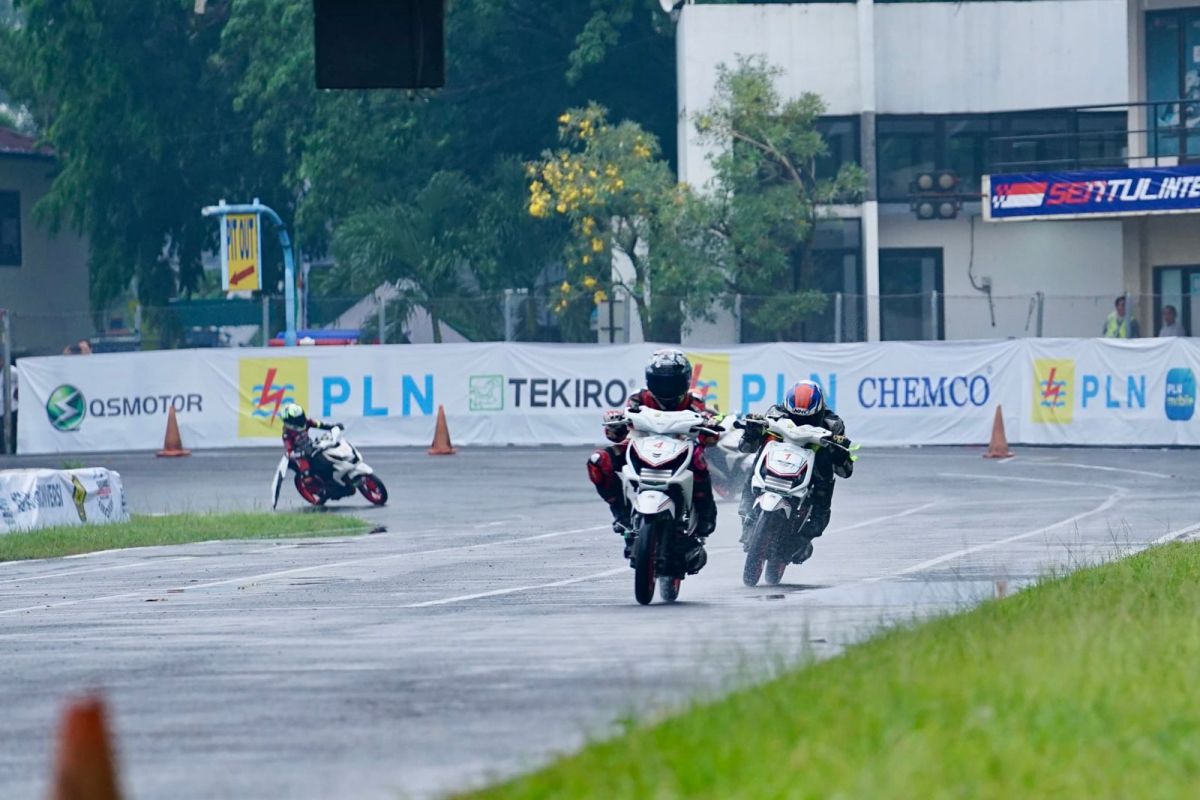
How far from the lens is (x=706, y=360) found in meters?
38.2

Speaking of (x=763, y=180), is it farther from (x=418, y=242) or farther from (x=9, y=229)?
(x=9, y=229)

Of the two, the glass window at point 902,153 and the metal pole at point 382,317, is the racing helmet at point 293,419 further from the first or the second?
the glass window at point 902,153

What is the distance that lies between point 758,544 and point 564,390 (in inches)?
901

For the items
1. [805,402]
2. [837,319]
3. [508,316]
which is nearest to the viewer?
[805,402]

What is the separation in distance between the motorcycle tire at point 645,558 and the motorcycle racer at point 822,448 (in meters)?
2.09

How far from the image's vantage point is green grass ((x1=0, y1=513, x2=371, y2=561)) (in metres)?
22.4

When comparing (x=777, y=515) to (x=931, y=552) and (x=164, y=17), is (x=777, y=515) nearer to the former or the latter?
(x=931, y=552)

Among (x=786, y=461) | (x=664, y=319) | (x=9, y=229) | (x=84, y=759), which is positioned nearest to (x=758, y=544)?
(x=786, y=461)

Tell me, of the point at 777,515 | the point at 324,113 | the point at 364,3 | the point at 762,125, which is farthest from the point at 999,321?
the point at 364,3

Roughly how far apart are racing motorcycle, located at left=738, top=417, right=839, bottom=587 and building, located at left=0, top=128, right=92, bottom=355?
4179 centimetres

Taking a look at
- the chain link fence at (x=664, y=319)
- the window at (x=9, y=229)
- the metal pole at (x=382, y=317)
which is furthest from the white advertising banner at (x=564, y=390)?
the window at (x=9, y=229)

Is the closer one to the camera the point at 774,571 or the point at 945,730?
the point at 945,730

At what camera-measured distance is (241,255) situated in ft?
165

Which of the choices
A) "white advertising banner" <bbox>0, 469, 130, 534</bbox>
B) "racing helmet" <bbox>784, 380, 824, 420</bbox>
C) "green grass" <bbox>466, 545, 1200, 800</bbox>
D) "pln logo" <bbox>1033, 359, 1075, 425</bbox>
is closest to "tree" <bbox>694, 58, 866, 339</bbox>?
"pln logo" <bbox>1033, 359, 1075, 425</bbox>
